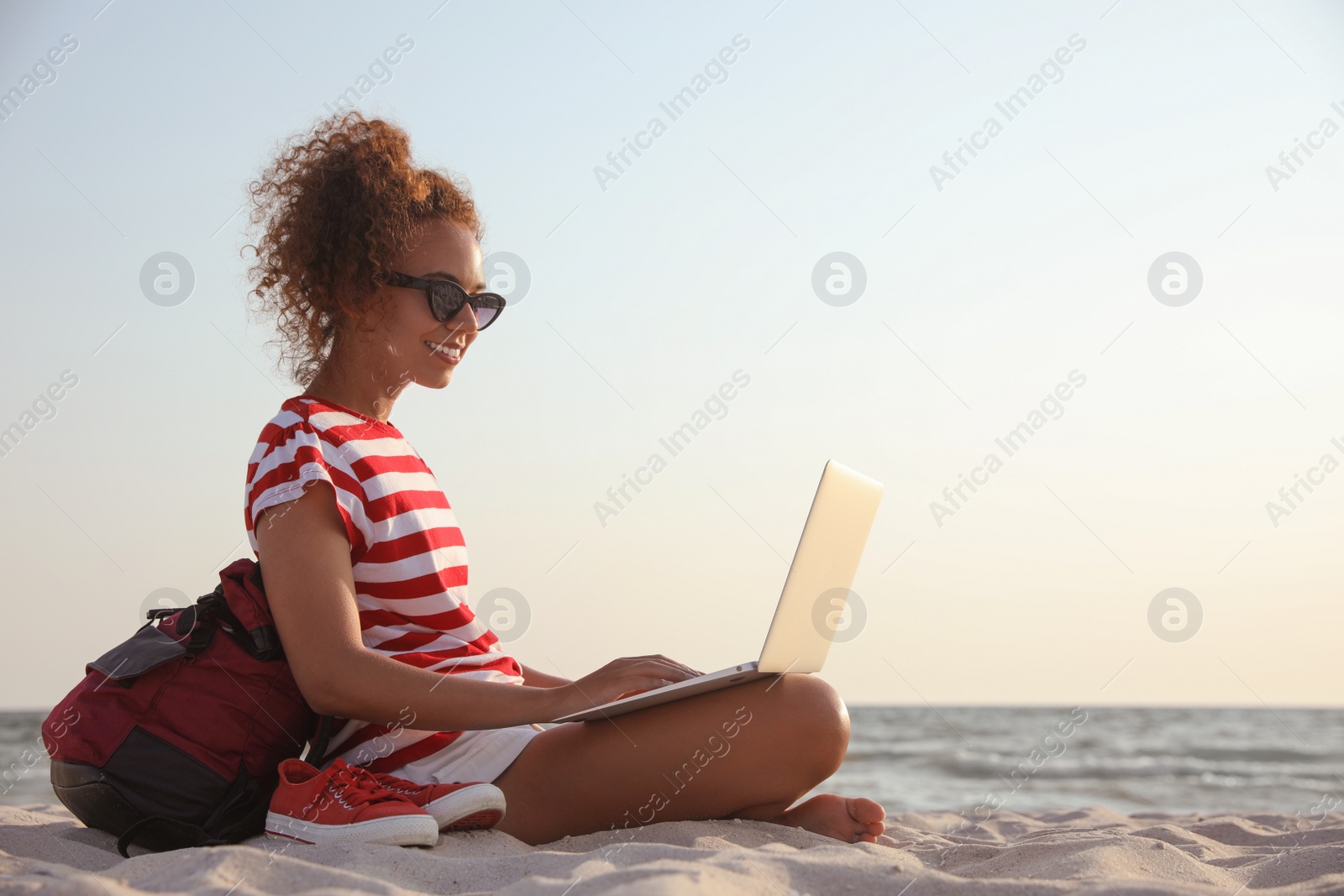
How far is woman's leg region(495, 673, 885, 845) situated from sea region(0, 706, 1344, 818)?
7.97 ft

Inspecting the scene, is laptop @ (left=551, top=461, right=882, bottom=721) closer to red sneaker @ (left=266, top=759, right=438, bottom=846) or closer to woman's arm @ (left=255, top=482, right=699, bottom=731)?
woman's arm @ (left=255, top=482, right=699, bottom=731)

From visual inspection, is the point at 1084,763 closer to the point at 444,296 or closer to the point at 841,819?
the point at 841,819

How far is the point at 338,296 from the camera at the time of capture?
109 inches

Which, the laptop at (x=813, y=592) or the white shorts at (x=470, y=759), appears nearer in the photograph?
the laptop at (x=813, y=592)

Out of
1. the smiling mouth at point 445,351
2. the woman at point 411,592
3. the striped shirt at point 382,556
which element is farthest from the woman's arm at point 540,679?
the smiling mouth at point 445,351

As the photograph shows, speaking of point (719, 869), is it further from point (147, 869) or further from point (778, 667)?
point (147, 869)

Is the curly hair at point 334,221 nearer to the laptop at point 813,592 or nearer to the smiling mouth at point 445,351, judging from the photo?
the smiling mouth at point 445,351

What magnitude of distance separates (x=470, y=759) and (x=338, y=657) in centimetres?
49

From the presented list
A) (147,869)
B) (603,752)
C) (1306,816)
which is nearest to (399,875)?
(147,869)

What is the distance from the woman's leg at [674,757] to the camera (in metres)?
2.40

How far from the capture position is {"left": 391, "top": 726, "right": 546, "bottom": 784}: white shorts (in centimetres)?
242

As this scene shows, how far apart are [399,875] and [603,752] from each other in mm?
621

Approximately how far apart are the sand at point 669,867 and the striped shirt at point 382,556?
1.01 feet

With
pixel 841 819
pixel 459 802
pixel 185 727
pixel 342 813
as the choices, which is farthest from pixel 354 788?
pixel 841 819
